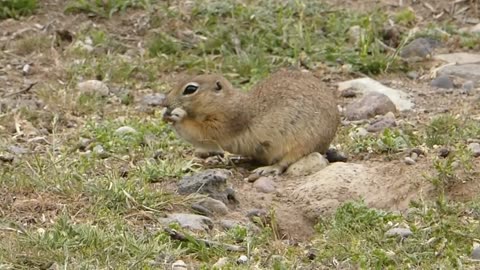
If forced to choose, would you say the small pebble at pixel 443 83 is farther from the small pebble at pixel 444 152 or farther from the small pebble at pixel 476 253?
the small pebble at pixel 476 253

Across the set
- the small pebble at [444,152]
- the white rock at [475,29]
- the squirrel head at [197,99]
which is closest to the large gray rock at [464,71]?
the white rock at [475,29]

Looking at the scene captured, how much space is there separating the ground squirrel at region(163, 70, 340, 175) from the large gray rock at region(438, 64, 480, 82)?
239 cm

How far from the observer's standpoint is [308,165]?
25.2 ft

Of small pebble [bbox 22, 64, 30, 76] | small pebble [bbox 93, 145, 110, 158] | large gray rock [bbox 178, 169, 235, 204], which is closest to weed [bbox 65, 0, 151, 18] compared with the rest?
small pebble [bbox 22, 64, 30, 76]

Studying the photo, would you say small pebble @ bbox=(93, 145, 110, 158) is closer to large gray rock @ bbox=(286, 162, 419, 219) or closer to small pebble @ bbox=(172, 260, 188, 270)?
large gray rock @ bbox=(286, 162, 419, 219)

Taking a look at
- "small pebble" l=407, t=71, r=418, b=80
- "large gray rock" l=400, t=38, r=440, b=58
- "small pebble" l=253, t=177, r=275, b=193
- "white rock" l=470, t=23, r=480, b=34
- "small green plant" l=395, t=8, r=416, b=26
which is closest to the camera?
"small pebble" l=253, t=177, r=275, b=193

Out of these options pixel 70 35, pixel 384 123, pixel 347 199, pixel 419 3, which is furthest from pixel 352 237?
pixel 419 3

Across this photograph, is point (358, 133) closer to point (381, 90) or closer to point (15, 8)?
point (381, 90)

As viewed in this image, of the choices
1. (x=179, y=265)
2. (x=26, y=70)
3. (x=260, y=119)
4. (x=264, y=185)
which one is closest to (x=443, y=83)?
(x=260, y=119)

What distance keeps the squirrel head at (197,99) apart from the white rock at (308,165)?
2.13 feet

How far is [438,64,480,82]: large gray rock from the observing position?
32.9 ft

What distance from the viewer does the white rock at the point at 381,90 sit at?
936 centimetres

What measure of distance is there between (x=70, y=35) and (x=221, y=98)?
316 cm

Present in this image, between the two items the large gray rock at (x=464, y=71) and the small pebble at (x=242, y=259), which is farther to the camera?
the large gray rock at (x=464, y=71)
